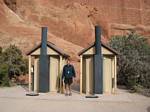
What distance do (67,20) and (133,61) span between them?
36.4m

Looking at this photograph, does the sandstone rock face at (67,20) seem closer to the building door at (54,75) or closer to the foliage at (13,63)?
the foliage at (13,63)

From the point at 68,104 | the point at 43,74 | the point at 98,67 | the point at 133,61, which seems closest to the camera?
the point at 68,104

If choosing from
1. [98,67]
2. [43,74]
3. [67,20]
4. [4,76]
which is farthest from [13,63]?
[67,20]

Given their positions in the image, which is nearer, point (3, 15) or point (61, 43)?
point (61, 43)

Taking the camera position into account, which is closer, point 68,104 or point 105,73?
point 68,104

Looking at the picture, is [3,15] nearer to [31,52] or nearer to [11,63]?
[11,63]

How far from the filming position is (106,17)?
89.1 metres

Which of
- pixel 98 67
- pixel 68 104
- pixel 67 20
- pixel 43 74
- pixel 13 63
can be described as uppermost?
pixel 67 20

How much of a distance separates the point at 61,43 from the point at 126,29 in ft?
137

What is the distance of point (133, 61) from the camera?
27484 mm

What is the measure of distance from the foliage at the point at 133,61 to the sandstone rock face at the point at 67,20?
12.0 meters

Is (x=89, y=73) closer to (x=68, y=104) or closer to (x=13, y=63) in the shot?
(x=68, y=104)

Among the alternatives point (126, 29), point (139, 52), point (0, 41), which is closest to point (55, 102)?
point (139, 52)

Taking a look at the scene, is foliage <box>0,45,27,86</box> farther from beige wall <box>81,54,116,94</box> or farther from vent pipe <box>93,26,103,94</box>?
vent pipe <box>93,26,103,94</box>
